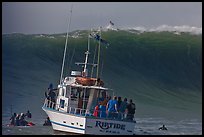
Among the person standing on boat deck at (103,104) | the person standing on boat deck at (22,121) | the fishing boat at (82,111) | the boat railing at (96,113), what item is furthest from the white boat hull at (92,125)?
the person standing on boat deck at (22,121)

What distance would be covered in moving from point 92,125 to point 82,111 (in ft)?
5.38

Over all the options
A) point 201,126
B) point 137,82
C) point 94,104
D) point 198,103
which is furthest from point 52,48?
point 94,104

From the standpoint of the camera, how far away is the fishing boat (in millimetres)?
22625

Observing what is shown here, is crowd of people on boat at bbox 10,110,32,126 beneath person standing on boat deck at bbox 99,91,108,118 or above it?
beneath

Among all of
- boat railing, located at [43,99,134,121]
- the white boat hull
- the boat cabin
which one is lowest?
the white boat hull

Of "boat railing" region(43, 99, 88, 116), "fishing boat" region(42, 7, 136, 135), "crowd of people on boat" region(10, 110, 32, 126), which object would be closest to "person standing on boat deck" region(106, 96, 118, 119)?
"fishing boat" region(42, 7, 136, 135)

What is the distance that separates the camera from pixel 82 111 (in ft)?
79.0

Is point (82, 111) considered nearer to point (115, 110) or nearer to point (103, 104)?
point (103, 104)

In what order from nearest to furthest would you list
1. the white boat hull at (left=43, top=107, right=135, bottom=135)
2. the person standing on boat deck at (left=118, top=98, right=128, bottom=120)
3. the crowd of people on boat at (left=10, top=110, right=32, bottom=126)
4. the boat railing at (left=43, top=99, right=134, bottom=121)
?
1. the white boat hull at (left=43, top=107, right=135, bottom=135)
2. the boat railing at (left=43, top=99, right=134, bottom=121)
3. the person standing on boat deck at (left=118, top=98, right=128, bottom=120)
4. the crowd of people on boat at (left=10, top=110, right=32, bottom=126)

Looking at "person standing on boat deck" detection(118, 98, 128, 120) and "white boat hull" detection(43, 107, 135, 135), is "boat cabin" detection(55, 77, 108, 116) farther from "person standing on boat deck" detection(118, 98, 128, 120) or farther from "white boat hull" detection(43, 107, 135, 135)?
"person standing on boat deck" detection(118, 98, 128, 120)

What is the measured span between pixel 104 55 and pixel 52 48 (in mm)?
4070

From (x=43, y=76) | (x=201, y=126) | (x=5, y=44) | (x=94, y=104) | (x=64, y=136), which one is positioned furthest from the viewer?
(x=5, y=44)

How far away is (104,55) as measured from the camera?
4462cm

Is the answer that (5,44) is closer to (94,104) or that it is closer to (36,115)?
(36,115)
